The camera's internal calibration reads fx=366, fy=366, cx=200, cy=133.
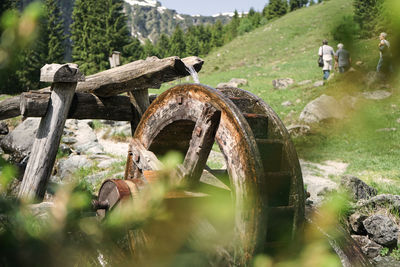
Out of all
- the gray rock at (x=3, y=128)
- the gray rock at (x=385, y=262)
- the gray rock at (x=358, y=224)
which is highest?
the gray rock at (x=3, y=128)

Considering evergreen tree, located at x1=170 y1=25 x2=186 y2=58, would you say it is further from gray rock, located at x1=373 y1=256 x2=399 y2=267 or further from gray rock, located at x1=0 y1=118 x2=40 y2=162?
gray rock, located at x1=373 y1=256 x2=399 y2=267

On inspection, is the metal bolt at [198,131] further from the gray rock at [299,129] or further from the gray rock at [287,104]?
the gray rock at [287,104]

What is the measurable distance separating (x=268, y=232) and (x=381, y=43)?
7.18 feet

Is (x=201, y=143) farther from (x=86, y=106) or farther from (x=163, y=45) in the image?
(x=163, y=45)

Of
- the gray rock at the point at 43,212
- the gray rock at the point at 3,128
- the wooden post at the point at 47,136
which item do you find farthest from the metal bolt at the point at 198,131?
the gray rock at the point at 3,128

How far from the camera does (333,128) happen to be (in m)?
9.98

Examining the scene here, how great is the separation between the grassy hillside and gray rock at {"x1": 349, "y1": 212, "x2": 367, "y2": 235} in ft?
3.87

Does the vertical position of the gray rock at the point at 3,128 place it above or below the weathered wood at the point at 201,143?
below

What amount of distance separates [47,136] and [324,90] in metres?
8.44

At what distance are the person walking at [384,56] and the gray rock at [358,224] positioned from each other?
Result: 4.60 metres

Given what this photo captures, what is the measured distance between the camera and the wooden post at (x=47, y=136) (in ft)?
13.8

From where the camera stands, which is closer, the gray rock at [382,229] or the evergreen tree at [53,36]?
the evergreen tree at [53,36]

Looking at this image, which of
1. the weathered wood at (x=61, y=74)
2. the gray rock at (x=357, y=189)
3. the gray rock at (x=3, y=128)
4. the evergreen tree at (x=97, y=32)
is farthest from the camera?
the evergreen tree at (x=97, y=32)

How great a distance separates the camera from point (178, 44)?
232 ft
